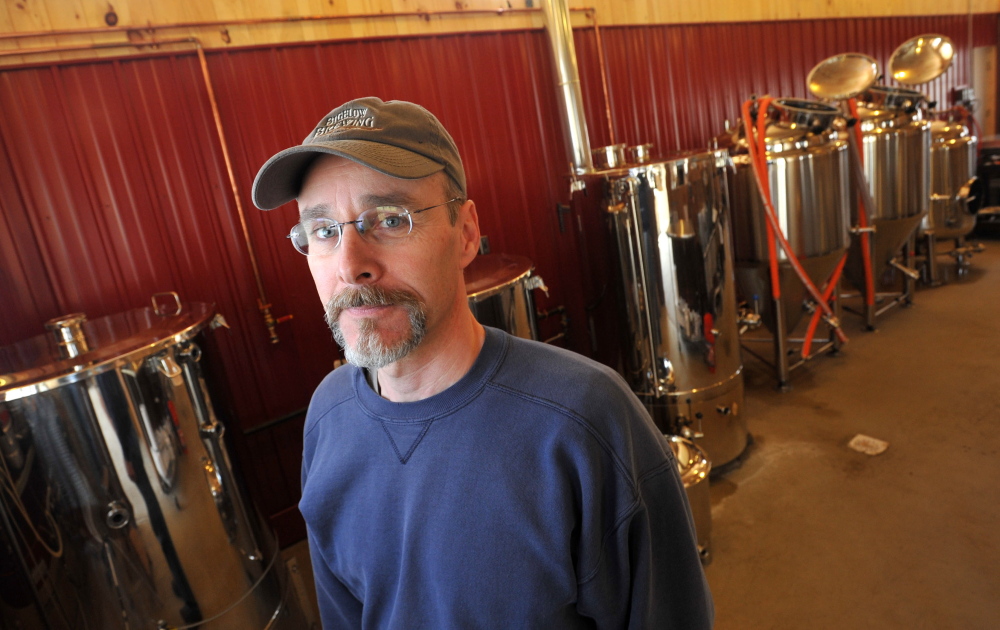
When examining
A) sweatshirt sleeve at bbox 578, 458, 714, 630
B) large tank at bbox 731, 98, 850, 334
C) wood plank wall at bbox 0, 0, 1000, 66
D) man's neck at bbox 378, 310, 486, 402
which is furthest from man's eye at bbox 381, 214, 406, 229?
large tank at bbox 731, 98, 850, 334

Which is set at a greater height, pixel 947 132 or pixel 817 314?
pixel 947 132

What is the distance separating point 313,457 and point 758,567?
2.40 meters

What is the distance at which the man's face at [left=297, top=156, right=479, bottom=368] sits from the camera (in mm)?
1188

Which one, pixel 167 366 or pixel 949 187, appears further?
pixel 949 187

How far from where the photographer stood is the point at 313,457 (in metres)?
1.54

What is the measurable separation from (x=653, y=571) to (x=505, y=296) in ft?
5.35

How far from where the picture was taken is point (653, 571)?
1.28 metres

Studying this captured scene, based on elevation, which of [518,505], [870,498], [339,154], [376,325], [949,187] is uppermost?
[339,154]

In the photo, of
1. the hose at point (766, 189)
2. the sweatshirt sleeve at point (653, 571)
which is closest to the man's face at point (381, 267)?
the sweatshirt sleeve at point (653, 571)

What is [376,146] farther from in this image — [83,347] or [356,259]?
[83,347]

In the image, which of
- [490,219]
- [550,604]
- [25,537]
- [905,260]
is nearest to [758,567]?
[550,604]

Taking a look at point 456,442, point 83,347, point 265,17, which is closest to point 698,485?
point 456,442

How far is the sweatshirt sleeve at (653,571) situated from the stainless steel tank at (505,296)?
149 centimetres

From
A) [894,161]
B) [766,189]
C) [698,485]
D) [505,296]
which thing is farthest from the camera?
[894,161]
